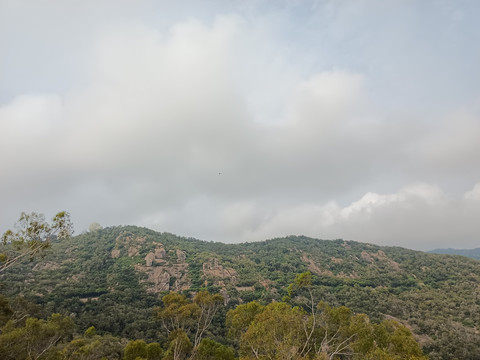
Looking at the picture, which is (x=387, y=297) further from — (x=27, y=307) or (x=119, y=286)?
(x=27, y=307)

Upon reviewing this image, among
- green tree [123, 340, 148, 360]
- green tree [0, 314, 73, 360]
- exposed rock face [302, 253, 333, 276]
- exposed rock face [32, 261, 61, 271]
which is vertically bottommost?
exposed rock face [302, 253, 333, 276]

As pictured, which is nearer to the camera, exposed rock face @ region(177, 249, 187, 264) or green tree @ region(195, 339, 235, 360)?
green tree @ region(195, 339, 235, 360)

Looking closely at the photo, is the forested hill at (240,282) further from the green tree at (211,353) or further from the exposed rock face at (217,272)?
the green tree at (211,353)

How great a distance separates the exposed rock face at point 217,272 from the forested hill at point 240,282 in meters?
0.44

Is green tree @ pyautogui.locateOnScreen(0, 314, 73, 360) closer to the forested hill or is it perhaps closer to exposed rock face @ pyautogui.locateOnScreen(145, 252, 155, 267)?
the forested hill

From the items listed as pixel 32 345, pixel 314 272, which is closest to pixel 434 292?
pixel 314 272

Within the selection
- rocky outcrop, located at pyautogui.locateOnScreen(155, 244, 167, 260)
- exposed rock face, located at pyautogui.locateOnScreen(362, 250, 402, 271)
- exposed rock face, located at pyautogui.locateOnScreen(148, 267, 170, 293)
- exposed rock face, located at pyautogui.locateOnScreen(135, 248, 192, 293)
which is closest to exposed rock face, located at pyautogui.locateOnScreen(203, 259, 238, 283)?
exposed rock face, located at pyautogui.locateOnScreen(135, 248, 192, 293)

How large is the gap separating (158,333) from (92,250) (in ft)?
275

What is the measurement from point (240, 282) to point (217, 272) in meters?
A: 11.4

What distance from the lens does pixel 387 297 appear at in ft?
272

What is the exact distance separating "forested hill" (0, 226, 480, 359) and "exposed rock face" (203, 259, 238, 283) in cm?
44

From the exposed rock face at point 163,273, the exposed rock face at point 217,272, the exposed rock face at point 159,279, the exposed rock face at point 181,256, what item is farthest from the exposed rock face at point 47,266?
the exposed rock face at point 217,272

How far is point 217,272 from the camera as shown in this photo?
10888 cm

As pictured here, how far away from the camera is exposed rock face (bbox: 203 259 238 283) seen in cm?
10594
